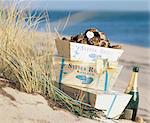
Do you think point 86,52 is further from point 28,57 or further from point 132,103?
point 132,103

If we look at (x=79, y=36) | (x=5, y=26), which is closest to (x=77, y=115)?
(x=79, y=36)

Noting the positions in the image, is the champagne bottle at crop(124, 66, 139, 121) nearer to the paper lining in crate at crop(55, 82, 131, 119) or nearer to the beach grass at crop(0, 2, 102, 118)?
the paper lining in crate at crop(55, 82, 131, 119)

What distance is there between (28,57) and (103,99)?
2.14 feet

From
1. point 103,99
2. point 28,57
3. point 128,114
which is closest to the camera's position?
point 103,99

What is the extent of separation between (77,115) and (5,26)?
950mm

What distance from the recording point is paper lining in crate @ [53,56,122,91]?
3.67 m

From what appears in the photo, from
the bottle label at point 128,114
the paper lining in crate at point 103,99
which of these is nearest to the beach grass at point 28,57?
the paper lining in crate at point 103,99

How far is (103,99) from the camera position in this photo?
11.8ft

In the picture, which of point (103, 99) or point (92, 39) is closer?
point (103, 99)

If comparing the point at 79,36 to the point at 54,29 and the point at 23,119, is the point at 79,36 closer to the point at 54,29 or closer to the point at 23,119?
the point at 54,29

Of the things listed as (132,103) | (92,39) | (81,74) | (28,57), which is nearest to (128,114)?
(132,103)

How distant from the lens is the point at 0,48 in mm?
3717

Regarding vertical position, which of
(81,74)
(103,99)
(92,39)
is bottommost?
(103,99)

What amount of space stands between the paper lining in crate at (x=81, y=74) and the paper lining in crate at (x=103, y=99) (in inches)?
2.1
